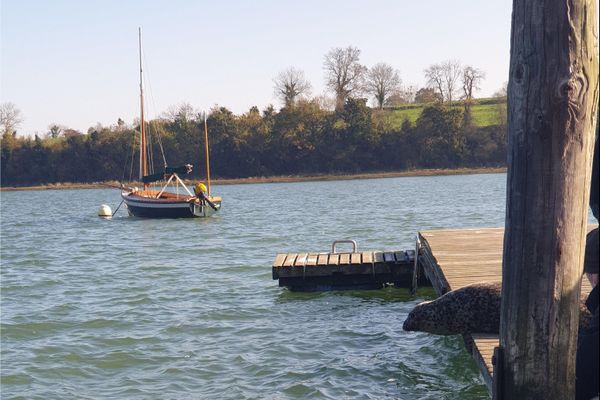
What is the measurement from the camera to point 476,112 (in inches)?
3346

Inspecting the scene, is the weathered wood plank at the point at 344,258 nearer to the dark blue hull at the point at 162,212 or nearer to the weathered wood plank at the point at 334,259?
the weathered wood plank at the point at 334,259

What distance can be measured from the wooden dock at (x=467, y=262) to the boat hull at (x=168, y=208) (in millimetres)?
22121

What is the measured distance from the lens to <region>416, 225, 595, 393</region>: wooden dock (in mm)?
6668

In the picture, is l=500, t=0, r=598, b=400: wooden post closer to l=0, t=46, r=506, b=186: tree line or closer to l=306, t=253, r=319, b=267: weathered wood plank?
l=306, t=253, r=319, b=267: weathered wood plank

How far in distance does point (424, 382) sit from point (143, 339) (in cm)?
460

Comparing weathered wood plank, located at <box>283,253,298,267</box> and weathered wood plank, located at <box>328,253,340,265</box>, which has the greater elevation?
weathered wood plank, located at <box>328,253,340,265</box>

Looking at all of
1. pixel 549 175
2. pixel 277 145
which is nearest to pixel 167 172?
pixel 549 175

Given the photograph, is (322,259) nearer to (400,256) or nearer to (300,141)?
(400,256)

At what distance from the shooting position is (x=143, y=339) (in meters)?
10.7

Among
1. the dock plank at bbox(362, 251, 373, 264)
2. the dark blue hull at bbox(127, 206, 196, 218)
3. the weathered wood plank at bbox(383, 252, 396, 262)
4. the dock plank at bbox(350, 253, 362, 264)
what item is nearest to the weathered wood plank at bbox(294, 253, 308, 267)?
the dock plank at bbox(350, 253, 362, 264)

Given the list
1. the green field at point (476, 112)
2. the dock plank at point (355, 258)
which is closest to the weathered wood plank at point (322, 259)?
the dock plank at point (355, 258)

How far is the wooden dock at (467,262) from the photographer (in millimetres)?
6668

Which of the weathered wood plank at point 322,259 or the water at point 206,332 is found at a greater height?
the weathered wood plank at point 322,259

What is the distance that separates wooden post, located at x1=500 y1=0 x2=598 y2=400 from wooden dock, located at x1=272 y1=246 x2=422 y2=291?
8.81 m
